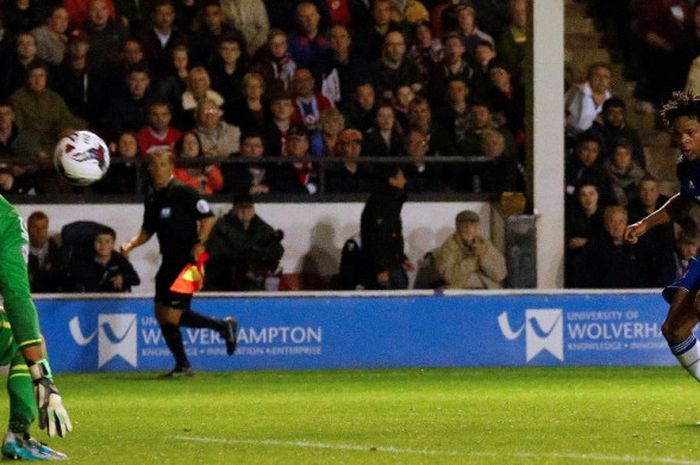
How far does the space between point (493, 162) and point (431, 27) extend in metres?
1.80

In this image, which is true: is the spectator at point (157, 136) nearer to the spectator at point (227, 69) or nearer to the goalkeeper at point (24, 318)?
the spectator at point (227, 69)

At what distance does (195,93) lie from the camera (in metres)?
16.9

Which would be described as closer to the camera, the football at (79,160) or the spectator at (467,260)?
the football at (79,160)

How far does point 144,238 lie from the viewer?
48.3 feet

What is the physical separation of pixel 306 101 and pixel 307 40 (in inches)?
32.3

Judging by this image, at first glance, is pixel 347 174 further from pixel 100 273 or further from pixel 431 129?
pixel 100 273

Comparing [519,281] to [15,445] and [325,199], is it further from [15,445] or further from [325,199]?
[15,445]

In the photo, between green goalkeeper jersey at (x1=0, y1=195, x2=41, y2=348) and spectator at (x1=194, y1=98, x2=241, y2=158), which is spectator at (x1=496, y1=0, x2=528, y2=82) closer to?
spectator at (x1=194, y1=98, x2=241, y2=158)

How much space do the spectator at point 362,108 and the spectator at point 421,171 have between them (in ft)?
1.47

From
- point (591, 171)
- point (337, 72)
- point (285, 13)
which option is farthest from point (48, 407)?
point (285, 13)

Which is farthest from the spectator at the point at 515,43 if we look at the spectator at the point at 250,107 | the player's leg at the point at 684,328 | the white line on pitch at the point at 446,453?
the white line on pitch at the point at 446,453

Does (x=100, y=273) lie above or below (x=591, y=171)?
below

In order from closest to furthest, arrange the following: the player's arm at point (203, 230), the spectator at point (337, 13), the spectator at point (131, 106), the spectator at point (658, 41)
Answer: the player's arm at point (203, 230), the spectator at point (131, 106), the spectator at point (337, 13), the spectator at point (658, 41)

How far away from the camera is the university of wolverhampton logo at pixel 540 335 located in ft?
52.2
